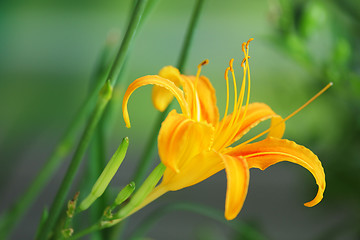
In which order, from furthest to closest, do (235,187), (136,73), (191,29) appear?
(136,73)
(191,29)
(235,187)

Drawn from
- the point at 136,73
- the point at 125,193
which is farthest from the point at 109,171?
the point at 136,73

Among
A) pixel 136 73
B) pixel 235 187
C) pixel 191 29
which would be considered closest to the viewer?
pixel 235 187

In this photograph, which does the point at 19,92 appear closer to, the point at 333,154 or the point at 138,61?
the point at 138,61

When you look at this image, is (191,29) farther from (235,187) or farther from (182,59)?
(235,187)

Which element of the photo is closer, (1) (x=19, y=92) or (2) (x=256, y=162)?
(2) (x=256, y=162)

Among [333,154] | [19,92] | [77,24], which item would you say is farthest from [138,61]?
[333,154]

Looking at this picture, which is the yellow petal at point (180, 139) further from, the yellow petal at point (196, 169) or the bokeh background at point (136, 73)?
the bokeh background at point (136, 73)

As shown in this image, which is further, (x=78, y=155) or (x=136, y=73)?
(x=136, y=73)
